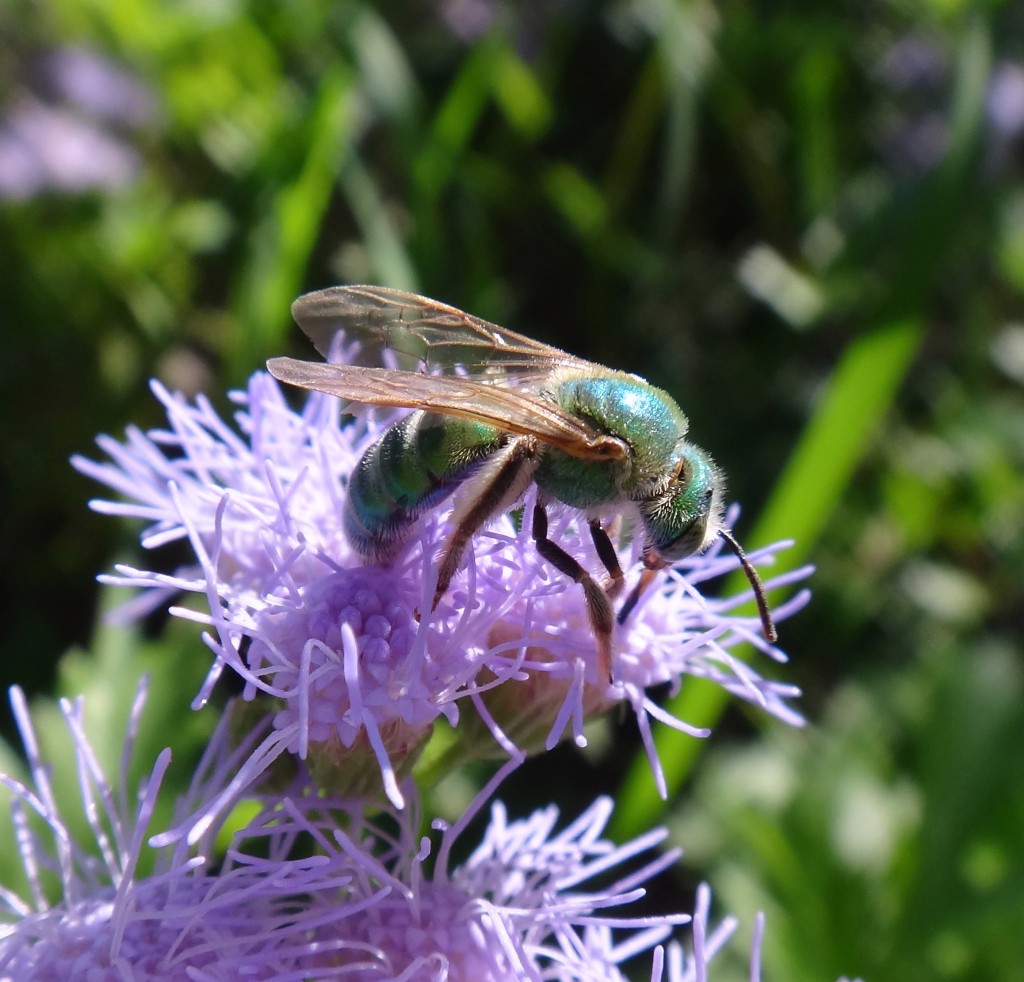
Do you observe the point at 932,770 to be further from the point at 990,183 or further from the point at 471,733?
the point at 990,183

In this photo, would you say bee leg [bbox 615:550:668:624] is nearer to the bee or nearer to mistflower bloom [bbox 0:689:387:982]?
the bee

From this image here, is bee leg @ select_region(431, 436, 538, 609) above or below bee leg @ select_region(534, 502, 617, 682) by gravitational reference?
above

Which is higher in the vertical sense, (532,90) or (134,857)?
(532,90)

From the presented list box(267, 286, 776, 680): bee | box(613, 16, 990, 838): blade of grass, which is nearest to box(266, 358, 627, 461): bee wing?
box(267, 286, 776, 680): bee

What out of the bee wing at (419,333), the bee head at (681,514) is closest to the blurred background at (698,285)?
the bee wing at (419,333)

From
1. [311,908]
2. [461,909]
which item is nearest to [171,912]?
[311,908]

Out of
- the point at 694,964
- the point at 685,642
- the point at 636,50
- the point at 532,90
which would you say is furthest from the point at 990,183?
the point at 694,964
